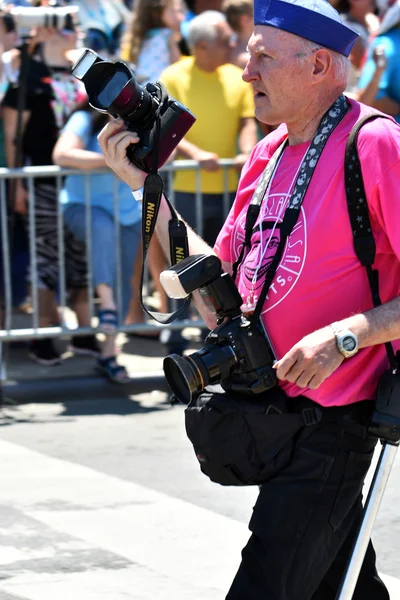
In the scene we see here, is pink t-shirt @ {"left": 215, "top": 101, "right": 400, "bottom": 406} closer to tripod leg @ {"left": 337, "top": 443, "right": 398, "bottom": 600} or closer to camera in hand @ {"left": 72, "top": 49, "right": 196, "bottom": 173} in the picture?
tripod leg @ {"left": 337, "top": 443, "right": 398, "bottom": 600}

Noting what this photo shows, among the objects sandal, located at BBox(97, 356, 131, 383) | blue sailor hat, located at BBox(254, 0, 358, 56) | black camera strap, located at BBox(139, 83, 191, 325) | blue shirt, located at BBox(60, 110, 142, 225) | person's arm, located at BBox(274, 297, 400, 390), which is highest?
blue sailor hat, located at BBox(254, 0, 358, 56)

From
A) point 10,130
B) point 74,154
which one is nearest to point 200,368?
point 74,154

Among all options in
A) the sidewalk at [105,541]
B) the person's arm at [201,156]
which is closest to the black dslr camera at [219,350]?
the sidewalk at [105,541]

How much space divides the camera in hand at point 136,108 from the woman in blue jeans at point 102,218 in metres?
3.94

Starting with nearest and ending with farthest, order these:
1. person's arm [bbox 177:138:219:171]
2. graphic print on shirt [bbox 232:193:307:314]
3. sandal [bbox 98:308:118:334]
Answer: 1. graphic print on shirt [bbox 232:193:307:314]
2. sandal [bbox 98:308:118:334]
3. person's arm [bbox 177:138:219:171]

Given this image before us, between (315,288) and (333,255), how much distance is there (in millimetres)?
91

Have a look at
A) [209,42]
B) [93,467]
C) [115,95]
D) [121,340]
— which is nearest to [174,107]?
[115,95]

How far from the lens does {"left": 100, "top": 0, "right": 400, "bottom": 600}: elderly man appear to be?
9.87 ft

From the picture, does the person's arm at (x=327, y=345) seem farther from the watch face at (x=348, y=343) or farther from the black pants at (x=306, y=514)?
the black pants at (x=306, y=514)

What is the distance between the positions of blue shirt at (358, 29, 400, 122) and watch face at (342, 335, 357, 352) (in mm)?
5055

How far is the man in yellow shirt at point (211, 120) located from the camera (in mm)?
7590

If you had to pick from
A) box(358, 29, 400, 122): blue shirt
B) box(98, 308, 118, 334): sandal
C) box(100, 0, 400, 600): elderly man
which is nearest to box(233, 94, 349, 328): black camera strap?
box(100, 0, 400, 600): elderly man

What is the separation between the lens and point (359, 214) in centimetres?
303

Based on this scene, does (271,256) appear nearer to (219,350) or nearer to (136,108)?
(219,350)
